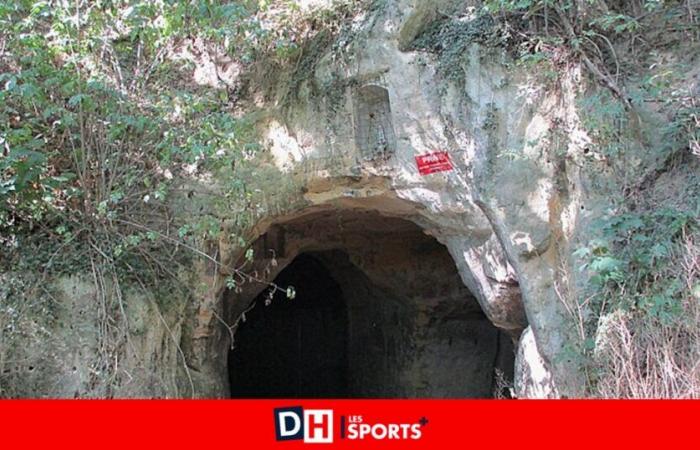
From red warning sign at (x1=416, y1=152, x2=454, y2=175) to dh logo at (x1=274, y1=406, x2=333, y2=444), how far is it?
8.62ft

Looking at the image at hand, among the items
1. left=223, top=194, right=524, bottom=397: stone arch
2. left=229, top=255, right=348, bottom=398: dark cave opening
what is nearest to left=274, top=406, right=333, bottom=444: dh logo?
left=223, top=194, right=524, bottom=397: stone arch

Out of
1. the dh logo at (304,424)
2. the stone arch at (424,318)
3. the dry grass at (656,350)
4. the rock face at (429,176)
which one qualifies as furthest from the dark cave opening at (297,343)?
the dh logo at (304,424)

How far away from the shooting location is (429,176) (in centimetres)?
559

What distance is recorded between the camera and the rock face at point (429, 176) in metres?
5.05

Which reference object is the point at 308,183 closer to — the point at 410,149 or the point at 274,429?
the point at 410,149

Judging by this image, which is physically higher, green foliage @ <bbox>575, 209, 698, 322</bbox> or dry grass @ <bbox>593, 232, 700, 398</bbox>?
green foliage @ <bbox>575, 209, 698, 322</bbox>

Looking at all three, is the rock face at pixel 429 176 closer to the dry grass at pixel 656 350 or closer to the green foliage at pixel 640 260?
the green foliage at pixel 640 260

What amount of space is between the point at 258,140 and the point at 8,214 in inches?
74.9

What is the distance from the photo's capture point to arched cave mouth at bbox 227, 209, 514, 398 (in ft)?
25.0

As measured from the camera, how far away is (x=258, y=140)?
18.8ft

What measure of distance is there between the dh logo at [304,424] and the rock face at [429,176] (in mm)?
1950

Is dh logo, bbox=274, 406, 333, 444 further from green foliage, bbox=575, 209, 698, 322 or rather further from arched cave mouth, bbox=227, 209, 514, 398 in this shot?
arched cave mouth, bbox=227, 209, 514, 398

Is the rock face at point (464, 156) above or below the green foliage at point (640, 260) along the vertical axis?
above

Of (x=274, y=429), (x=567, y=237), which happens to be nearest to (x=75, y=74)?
(x=274, y=429)
